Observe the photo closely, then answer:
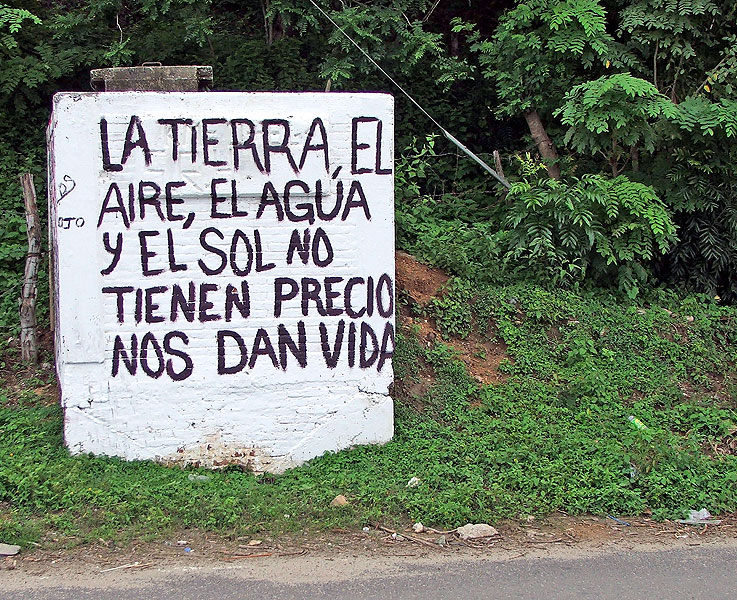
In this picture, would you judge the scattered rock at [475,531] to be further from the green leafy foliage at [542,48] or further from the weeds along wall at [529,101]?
the green leafy foliage at [542,48]

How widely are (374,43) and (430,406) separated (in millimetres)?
4337

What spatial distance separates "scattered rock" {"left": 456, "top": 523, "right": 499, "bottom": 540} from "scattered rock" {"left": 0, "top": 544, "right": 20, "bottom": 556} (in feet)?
8.75

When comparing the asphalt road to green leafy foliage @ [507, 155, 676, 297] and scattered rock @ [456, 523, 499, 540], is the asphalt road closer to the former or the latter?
scattered rock @ [456, 523, 499, 540]

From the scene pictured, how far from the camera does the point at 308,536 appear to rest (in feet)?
16.0

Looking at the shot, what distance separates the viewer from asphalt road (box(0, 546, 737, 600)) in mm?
4141

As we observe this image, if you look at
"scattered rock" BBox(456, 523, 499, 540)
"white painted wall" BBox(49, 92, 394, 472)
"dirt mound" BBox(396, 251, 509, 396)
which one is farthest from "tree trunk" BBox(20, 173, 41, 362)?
"scattered rock" BBox(456, 523, 499, 540)

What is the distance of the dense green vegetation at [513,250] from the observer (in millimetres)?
5336

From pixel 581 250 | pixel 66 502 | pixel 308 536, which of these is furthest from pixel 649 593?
pixel 581 250

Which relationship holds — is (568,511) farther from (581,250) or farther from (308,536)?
(581,250)

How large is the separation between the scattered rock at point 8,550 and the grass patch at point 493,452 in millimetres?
65

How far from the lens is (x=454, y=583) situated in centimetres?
430

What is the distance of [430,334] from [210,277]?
2261 millimetres

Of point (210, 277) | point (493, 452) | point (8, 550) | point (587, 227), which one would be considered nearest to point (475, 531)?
point (493, 452)

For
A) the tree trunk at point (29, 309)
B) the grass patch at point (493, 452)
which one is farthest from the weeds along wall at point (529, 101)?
the grass patch at point (493, 452)
